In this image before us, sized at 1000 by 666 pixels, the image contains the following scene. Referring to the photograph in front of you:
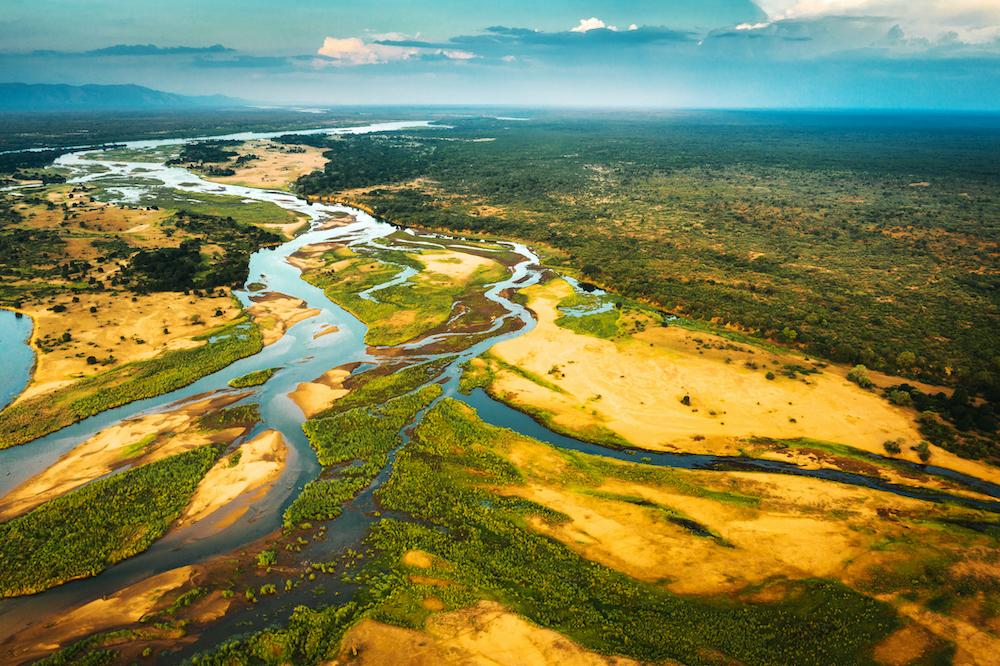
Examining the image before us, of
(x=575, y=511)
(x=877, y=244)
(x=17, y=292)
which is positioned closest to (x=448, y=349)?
(x=575, y=511)

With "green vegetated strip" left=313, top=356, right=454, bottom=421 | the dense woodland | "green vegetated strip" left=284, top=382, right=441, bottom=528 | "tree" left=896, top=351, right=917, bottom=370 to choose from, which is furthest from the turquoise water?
"tree" left=896, top=351, right=917, bottom=370

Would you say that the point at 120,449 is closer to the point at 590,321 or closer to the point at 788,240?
the point at 590,321

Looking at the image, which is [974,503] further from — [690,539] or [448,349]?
[448,349]

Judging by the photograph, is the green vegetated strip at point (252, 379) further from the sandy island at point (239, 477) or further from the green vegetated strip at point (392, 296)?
the green vegetated strip at point (392, 296)

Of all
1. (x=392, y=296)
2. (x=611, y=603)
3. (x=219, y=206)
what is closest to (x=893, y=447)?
(x=611, y=603)

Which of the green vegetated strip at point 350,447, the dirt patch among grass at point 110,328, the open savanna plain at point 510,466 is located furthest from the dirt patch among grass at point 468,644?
the dirt patch among grass at point 110,328

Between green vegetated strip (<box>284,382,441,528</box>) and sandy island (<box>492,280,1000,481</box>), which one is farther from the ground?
sandy island (<box>492,280,1000,481</box>)

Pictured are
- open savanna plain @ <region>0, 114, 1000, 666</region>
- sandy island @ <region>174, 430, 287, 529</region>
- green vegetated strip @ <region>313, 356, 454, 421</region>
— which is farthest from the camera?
green vegetated strip @ <region>313, 356, 454, 421</region>

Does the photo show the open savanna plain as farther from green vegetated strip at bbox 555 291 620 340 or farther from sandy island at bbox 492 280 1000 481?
green vegetated strip at bbox 555 291 620 340
